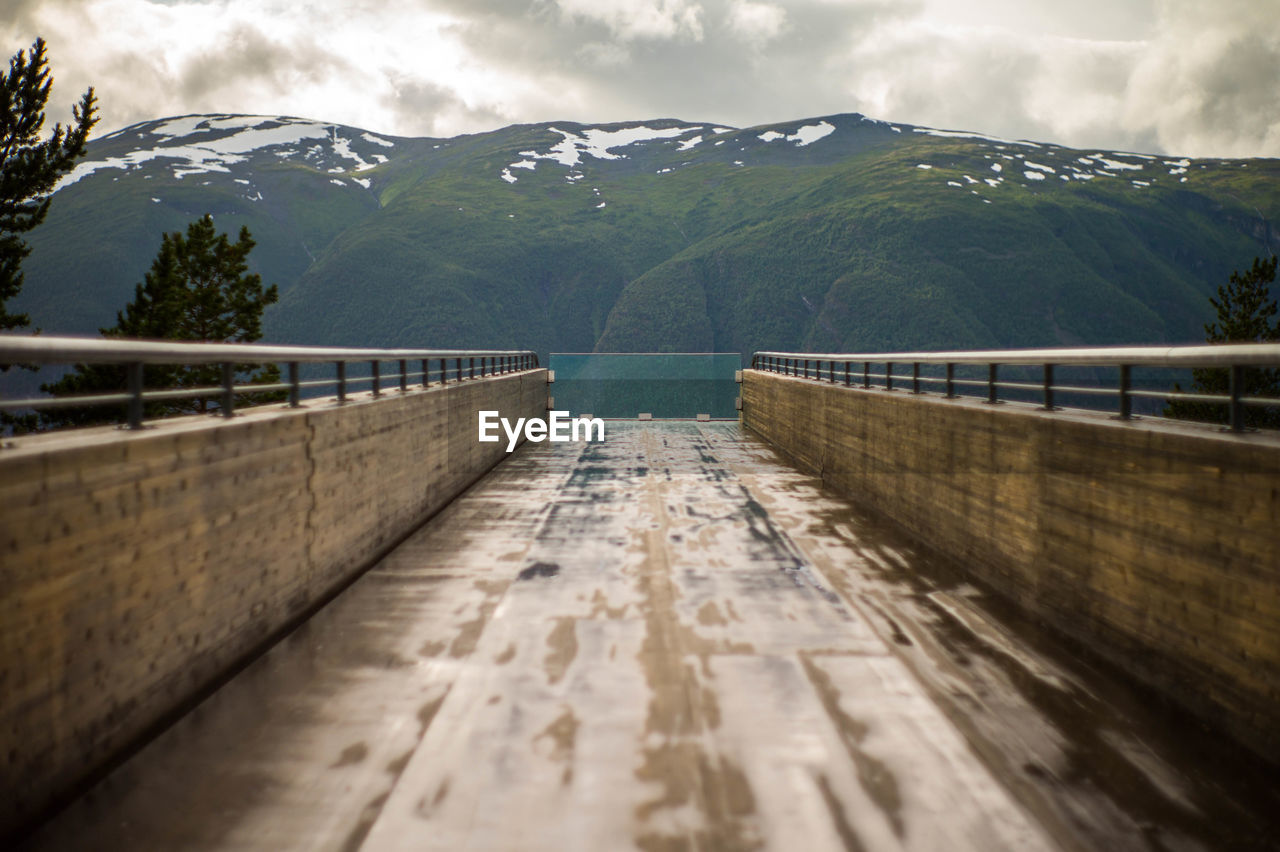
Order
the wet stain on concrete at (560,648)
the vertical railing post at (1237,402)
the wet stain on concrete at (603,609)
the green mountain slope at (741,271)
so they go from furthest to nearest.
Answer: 1. the green mountain slope at (741,271)
2. the wet stain on concrete at (603,609)
3. the wet stain on concrete at (560,648)
4. the vertical railing post at (1237,402)

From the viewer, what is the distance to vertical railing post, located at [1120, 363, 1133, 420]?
654cm

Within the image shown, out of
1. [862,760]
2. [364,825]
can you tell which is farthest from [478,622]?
[862,760]

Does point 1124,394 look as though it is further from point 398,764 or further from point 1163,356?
point 398,764

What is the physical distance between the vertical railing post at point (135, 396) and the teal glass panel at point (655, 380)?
28281mm

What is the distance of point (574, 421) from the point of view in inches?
1202

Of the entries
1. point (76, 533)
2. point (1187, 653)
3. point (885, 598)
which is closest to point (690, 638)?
point (885, 598)

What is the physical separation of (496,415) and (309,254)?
199m

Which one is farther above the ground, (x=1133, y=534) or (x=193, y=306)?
(x=193, y=306)

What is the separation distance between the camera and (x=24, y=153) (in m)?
27.1

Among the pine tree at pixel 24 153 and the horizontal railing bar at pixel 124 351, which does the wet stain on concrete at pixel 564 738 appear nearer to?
the horizontal railing bar at pixel 124 351

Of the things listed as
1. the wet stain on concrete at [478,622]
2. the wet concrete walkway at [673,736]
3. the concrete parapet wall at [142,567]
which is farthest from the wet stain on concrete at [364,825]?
the wet stain on concrete at [478,622]

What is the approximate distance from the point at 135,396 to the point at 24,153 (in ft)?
97.6

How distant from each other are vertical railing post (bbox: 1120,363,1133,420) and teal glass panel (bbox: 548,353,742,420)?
26961 mm

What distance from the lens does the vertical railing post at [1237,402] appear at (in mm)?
5277
